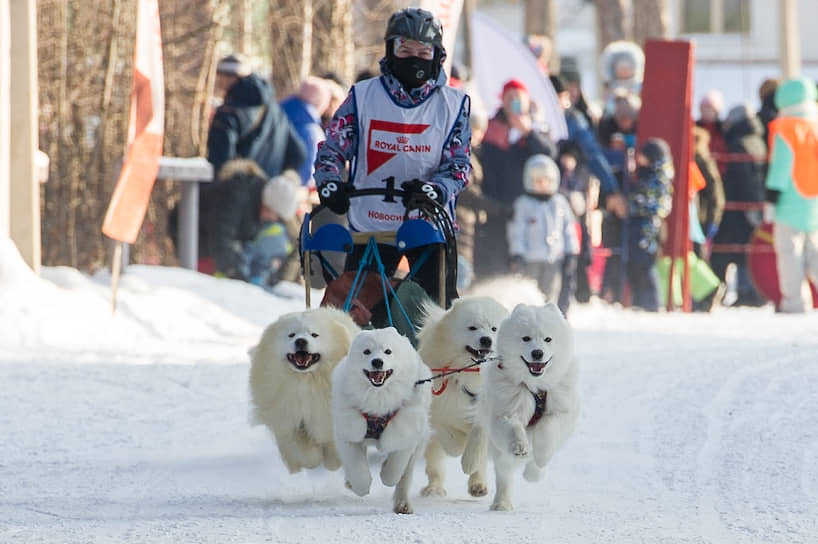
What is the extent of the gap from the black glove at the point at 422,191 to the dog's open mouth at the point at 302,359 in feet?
2.64

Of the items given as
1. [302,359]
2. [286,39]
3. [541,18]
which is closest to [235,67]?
[286,39]

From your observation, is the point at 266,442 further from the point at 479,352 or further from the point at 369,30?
the point at 369,30

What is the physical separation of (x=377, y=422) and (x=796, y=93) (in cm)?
1118

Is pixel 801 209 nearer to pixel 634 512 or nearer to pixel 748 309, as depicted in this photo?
pixel 748 309

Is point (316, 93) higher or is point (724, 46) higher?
point (724, 46)

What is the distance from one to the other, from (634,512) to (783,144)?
10.7m

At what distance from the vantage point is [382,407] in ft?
20.1

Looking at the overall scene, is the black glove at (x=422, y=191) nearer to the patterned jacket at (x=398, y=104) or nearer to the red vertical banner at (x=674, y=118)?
the patterned jacket at (x=398, y=104)

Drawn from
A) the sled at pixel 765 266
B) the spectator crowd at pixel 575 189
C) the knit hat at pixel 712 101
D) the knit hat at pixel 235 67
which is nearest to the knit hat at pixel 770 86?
the spectator crowd at pixel 575 189

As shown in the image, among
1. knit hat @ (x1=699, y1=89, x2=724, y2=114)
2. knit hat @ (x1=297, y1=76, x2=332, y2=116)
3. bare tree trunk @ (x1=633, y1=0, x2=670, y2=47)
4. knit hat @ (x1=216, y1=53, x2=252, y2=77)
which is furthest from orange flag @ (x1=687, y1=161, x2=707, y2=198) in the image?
bare tree trunk @ (x1=633, y1=0, x2=670, y2=47)

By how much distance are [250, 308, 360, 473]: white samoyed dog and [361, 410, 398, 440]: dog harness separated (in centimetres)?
42

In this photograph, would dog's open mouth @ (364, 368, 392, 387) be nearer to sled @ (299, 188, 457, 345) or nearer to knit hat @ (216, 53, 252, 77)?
sled @ (299, 188, 457, 345)

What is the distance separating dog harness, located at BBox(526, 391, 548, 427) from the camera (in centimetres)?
626

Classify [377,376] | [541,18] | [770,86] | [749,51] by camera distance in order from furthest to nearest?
1. [749,51]
2. [541,18]
3. [770,86]
4. [377,376]
